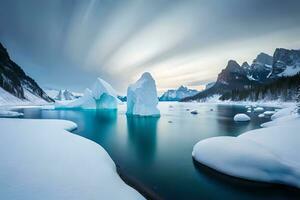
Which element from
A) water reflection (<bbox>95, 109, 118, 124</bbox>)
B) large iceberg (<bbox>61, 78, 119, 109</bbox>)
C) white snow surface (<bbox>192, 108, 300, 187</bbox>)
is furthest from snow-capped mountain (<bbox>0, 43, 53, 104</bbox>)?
white snow surface (<bbox>192, 108, 300, 187</bbox>)

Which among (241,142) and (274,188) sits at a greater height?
(241,142)

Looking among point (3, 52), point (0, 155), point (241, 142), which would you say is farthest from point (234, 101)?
point (3, 52)

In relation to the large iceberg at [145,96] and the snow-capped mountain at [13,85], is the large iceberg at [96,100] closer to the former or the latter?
the large iceberg at [145,96]

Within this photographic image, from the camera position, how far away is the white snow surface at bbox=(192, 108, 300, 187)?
6520 millimetres

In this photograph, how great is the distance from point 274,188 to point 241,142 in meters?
2.31

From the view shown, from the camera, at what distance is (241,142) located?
8328 mm

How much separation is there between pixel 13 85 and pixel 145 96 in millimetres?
87140

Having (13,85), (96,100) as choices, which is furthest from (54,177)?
(13,85)

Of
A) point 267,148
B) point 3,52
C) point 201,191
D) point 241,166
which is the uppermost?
point 3,52

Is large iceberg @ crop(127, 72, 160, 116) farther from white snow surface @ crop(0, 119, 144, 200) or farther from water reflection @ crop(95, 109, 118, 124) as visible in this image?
white snow surface @ crop(0, 119, 144, 200)

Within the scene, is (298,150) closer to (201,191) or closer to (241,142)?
(241,142)

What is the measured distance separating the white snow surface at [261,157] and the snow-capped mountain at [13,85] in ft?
286

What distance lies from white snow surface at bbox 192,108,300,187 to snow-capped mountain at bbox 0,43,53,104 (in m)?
87.3

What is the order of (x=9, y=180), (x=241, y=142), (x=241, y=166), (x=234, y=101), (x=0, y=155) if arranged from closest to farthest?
(x=9, y=180) < (x=0, y=155) < (x=241, y=166) < (x=241, y=142) < (x=234, y=101)
